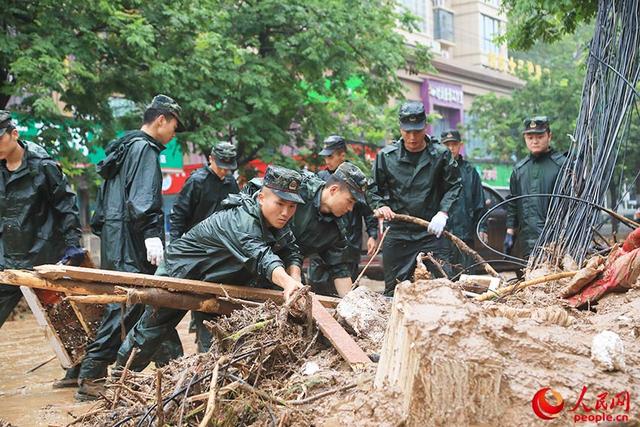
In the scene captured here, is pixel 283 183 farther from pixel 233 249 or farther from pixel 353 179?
pixel 353 179

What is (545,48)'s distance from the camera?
136 ft

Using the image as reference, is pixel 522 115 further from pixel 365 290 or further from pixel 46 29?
pixel 365 290

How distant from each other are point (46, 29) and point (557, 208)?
314 inches

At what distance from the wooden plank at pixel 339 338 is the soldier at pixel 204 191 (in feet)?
12.4

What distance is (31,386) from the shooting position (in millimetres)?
5879

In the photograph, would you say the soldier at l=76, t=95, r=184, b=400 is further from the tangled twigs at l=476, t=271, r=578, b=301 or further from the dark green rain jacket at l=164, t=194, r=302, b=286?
the tangled twigs at l=476, t=271, r=578, b=301

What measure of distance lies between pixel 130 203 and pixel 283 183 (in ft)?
4.70

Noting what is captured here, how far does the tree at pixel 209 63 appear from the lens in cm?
1046

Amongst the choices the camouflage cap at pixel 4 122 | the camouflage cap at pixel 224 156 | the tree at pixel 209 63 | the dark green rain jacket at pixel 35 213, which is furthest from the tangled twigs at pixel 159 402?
the tree at pixel 209 63

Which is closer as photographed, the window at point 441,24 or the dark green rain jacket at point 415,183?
the dark green rain jacket at point 415,183

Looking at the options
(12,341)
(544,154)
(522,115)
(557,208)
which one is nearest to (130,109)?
(12,341)

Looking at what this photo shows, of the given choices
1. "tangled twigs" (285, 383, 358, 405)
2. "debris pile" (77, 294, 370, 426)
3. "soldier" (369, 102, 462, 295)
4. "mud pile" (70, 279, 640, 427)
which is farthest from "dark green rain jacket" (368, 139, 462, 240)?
"tangled twigs" (285, 383, 358, 405)

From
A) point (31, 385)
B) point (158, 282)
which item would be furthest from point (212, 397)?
point (31, 385)

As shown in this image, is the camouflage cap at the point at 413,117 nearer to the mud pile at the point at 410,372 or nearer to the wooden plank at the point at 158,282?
the wooden plank at the point at 158,282
